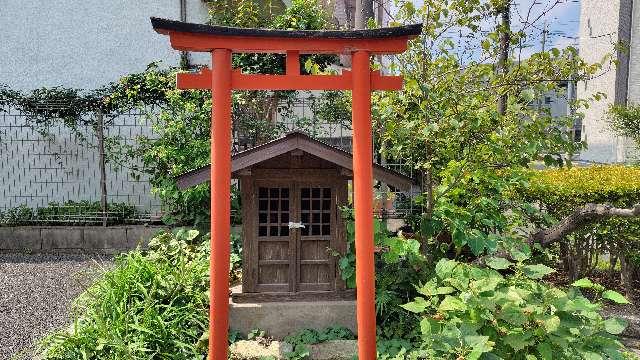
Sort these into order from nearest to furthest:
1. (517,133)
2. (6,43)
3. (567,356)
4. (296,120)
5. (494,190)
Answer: (567,356) → (517,133) → (494,190) → (296,120) → (6,43)

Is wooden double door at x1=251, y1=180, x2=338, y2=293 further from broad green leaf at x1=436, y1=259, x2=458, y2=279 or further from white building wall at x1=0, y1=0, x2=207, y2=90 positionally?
white building wall at x1=0, y1=0, x2=207, y2=90

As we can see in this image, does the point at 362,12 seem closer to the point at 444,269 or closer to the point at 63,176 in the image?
the point at 63,176

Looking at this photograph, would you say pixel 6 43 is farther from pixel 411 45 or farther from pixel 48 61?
pixel 411 45

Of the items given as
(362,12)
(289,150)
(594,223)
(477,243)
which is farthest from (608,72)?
(289,150)

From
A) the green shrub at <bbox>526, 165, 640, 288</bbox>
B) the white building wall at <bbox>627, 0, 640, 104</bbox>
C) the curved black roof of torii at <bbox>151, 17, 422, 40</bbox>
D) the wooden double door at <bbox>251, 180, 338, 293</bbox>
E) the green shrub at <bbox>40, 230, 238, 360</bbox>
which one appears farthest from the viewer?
the white building wall at <bbox>627, 0, 640, 104</bbox>

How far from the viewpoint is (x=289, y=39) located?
13.8 ft

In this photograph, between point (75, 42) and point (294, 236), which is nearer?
point (294, 236)

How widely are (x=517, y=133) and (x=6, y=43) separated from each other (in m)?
11.0

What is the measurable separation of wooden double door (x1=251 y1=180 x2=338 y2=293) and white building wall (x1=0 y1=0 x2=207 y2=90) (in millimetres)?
7122

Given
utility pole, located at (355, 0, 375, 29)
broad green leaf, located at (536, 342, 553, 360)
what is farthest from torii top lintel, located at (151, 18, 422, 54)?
utility pole, located at (355, 0, 375, 29)

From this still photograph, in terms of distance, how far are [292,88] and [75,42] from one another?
29.8 feet

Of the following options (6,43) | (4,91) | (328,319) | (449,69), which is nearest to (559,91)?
(449,69)

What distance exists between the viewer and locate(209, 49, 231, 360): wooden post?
426 centimetres

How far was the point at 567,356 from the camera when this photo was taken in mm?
3672
